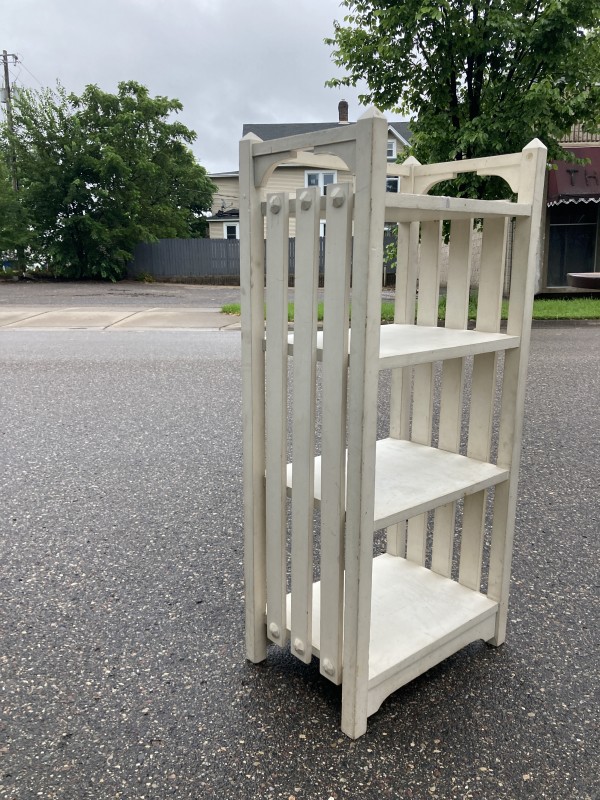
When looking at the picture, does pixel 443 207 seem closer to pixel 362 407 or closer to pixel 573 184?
pixel 362 407

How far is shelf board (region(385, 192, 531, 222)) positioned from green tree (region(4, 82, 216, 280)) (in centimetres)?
2423

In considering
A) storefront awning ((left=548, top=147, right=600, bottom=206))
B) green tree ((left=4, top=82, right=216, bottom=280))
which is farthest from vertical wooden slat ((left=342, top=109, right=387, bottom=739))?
green tree ((left=4, top=82, right=216, bottom=280))

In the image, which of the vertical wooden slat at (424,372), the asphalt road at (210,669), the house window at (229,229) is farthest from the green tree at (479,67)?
the house window at (229,229)

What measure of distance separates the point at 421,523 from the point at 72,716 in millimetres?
1425

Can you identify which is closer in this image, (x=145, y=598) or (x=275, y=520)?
(x=275, y=520)

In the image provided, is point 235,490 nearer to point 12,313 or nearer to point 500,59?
point 500,59

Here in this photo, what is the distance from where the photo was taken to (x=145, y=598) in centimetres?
275

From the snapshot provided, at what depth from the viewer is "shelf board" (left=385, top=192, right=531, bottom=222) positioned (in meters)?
1.74

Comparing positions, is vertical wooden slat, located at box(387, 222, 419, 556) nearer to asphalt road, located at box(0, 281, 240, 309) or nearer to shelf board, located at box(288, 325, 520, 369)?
shelf board, located at box(288, 325, 520, 369)

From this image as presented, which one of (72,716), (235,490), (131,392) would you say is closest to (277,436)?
(72,716)

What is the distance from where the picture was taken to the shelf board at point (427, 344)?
1874 millimetres

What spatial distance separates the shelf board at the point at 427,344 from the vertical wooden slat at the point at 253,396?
0.14 metres

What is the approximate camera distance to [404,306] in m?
2.59

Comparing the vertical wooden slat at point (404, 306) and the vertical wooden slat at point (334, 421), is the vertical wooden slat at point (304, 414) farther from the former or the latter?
the vertical wooden slat at point (404, 306)
